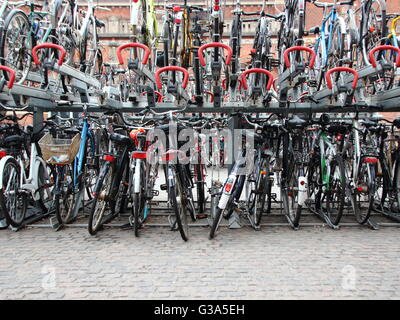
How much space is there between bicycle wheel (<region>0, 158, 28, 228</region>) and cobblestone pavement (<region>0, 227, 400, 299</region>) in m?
0.22

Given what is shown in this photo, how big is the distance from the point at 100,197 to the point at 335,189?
3.27 m

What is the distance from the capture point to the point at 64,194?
4754mm

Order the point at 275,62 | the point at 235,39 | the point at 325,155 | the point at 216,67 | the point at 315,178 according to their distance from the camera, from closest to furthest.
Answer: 1. the point at 216,67
2. the point at 325,155
3. the point at 315,178
4. the point at 235,39
5. the point at 275,62

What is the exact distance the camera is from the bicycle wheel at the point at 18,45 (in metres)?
4.68

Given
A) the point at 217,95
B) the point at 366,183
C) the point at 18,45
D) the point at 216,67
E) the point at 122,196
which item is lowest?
the point at 122,196

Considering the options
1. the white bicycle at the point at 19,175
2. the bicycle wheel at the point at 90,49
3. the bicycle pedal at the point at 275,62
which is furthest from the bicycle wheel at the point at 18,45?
the bicycle pedal at the point at 275,62

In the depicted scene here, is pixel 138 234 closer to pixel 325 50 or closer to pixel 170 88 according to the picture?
pixel 170 88

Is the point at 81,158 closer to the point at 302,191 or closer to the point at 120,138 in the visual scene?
the point at 120,138

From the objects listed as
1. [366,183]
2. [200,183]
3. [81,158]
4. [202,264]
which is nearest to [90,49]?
[81,158]

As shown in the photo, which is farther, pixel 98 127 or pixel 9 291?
pixel 98 127

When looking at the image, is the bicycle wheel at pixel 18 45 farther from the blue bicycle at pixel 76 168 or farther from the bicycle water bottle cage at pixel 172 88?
the bicycle water bottle cage at pixel 172 88

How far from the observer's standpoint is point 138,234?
15.0 ft
